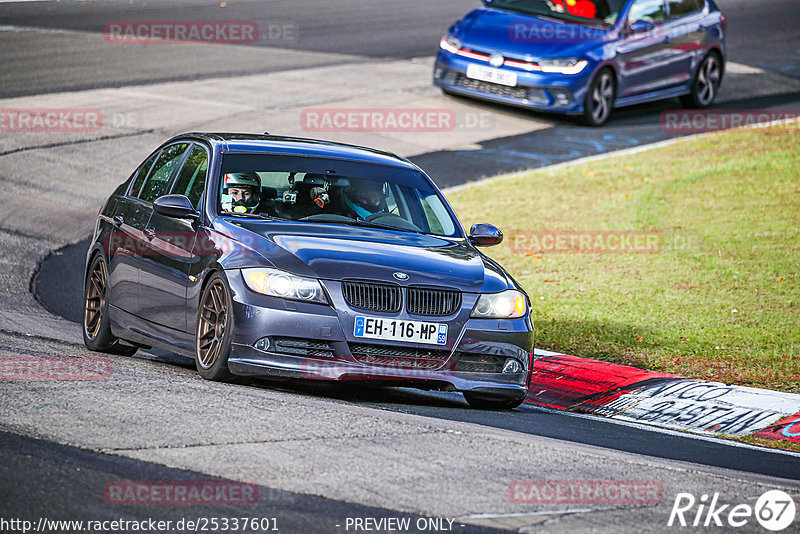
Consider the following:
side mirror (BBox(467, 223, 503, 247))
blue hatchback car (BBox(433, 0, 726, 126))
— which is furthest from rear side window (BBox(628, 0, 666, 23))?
side mirror (BBox(467, 223, 503, 247))

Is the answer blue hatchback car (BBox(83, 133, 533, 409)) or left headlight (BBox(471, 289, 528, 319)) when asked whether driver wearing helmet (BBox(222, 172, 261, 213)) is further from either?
left headlight (BBox(471, 289, 528, 319))

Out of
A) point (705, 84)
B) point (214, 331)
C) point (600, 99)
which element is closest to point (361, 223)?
point (214, 331)

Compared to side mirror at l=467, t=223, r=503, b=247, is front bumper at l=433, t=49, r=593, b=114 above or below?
below

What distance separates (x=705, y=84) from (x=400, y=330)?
16.0 meters

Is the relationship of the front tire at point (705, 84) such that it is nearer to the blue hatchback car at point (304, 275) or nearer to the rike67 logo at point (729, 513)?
the blue hatchback car at point (304, 275)

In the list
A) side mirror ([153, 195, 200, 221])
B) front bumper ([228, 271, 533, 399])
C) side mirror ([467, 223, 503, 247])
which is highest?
side mirror ([153, 195, 200, 221])

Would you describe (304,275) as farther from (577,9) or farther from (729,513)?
(577,9)

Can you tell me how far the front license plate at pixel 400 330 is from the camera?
785cm

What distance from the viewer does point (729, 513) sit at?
583 cm

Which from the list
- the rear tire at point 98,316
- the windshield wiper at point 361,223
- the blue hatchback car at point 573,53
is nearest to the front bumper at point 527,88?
the blue hatchback car at point 573,53

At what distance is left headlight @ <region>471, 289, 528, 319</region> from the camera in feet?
27.0

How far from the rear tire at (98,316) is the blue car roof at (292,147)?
3.97ft

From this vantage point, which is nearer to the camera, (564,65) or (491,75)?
(564,65)

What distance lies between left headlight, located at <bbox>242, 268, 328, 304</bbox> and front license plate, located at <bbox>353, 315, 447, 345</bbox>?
27cm
